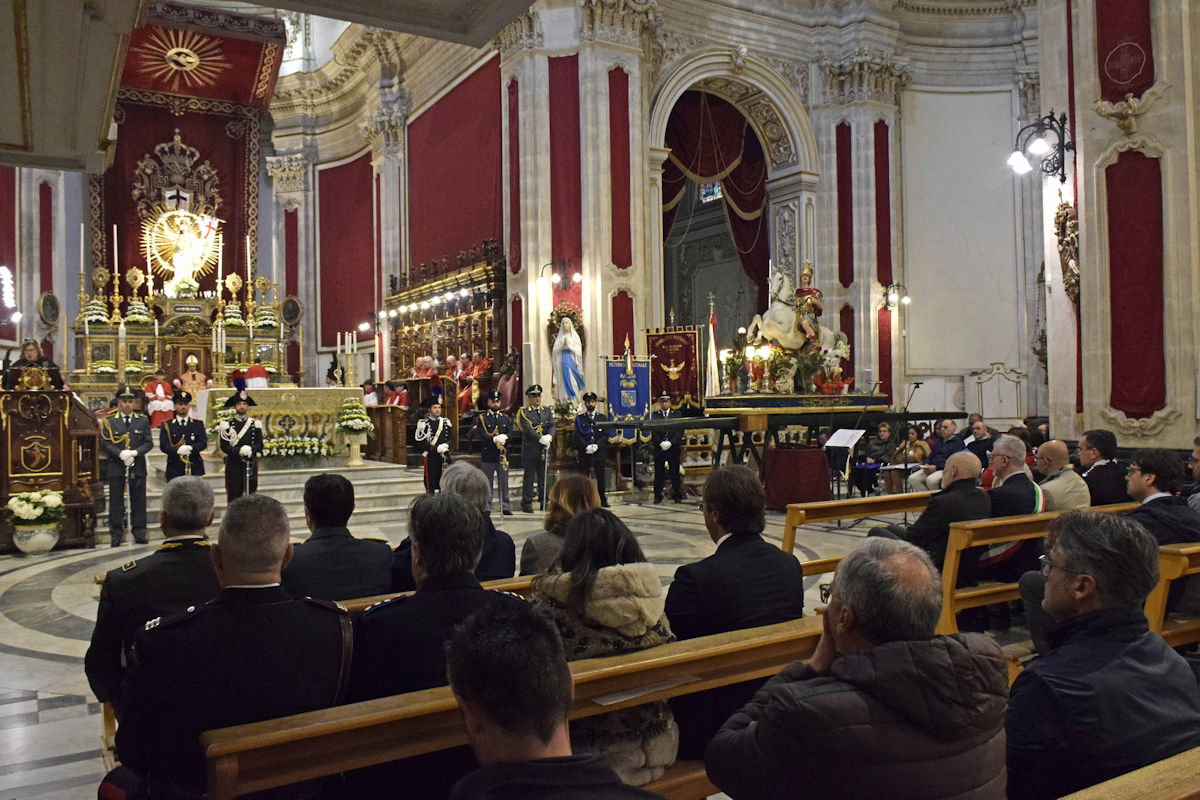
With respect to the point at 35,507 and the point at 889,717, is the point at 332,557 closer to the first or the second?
the point at 889,717

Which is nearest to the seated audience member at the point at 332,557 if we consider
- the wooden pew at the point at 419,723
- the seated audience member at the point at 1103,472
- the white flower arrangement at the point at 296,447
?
the wooden pew at the point at 419,723

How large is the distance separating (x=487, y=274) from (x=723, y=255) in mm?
9118

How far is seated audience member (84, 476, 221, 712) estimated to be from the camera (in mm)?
3104

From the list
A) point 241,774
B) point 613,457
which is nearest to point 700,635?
point 241,774

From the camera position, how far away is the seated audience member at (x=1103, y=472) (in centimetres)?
627

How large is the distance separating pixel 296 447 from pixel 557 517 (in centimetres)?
1018

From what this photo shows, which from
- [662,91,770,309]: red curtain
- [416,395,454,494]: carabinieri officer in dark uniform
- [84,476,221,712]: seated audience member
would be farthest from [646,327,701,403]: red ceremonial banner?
[84,476,221,712]: seated audience member

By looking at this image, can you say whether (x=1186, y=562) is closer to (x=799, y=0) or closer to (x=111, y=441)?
(x=111, y=441)

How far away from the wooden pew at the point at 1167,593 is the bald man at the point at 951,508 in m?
1.08

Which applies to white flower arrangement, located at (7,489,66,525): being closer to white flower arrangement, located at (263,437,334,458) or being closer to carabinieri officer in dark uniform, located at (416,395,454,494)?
white flower arrangement, located at (263,437,334,458)

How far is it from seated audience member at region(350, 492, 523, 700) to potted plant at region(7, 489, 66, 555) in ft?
27.3

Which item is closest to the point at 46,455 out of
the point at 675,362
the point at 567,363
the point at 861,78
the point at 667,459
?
the point at 667,459

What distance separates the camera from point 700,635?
10.4 ft

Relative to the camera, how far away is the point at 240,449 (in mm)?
10758
